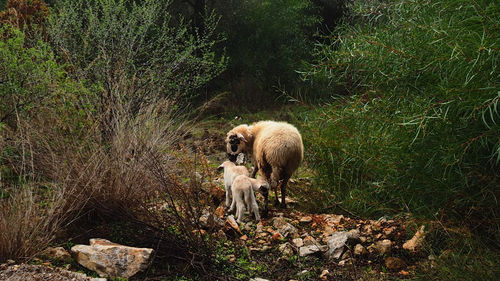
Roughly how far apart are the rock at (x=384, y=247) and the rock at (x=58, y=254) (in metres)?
2.73

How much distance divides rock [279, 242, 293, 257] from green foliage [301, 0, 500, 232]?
0.99 m

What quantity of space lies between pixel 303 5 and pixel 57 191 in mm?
12218

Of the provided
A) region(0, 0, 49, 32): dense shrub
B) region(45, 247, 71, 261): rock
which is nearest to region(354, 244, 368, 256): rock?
region(45, 247, 71, 261): rock

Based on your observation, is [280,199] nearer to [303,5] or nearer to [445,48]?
[445,48]

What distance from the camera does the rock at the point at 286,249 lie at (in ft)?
15.3

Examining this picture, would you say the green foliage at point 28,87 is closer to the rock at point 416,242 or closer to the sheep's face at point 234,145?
the sheep's face at point 234,145

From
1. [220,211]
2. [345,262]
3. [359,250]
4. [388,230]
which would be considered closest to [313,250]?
[345,262]

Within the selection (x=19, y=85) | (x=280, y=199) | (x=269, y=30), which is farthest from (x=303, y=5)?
(x=19, y=85)

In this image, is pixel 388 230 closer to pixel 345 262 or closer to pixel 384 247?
pixel 384 247

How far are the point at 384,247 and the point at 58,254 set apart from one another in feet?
9.31

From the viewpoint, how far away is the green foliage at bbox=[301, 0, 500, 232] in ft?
12.1

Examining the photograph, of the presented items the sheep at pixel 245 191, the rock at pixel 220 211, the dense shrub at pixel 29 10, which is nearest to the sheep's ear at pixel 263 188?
the sheep at pixel 245 191

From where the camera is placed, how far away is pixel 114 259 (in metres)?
3.97

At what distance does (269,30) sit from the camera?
15.2 metres
